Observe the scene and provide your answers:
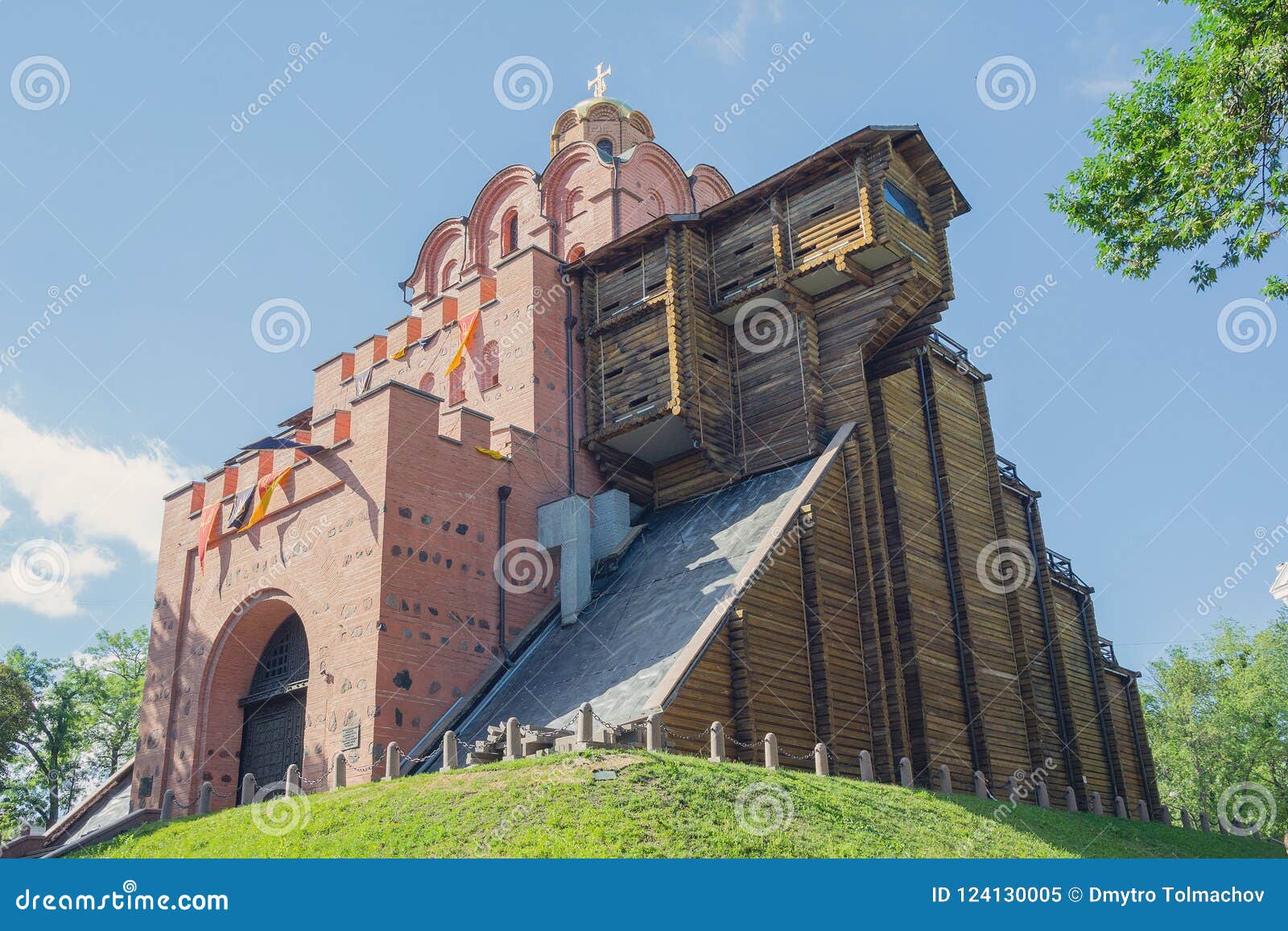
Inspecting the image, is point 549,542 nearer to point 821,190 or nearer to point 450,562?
point 450,562

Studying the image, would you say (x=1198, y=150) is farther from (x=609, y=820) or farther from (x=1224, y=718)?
(x=1224, y=718)

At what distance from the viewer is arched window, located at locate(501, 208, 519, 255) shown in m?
29.0

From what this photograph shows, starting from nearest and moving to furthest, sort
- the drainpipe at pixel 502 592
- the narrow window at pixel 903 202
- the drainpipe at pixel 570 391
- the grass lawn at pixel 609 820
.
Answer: the grass lawn at pixel 609 820
the drainpipe at pixel 502 592
the narrow window at pixel 903 202
the drainpipe at pixel 570 391

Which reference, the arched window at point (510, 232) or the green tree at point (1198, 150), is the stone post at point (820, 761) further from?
the arched window at point (510, 232)

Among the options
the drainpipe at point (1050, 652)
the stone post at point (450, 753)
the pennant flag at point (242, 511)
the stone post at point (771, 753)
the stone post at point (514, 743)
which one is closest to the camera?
the stone post at point (514, 743)

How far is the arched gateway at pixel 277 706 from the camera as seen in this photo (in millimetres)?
20203

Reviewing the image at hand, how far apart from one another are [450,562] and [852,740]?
7432 millimetres

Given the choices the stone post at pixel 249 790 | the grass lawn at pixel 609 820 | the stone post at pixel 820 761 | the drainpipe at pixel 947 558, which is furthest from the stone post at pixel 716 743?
the drainpipe at pixel 947 558

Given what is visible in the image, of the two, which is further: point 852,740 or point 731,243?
point 731,243

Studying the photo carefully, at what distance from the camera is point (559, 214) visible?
1128 inches

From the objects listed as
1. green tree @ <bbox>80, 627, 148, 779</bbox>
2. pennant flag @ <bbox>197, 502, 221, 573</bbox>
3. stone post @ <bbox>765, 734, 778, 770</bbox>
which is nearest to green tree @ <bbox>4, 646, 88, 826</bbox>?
green tree @ <bbox>80, 627, 148, 779</bbox>

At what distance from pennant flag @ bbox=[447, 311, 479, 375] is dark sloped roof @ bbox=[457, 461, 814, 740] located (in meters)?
5.83

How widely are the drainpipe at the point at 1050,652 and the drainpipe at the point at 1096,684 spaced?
212cm

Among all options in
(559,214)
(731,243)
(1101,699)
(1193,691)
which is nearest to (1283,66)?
(731,243)
